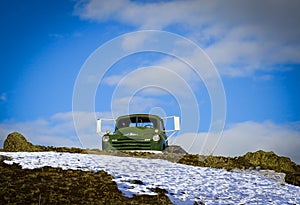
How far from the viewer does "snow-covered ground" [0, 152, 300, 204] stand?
10.4 m

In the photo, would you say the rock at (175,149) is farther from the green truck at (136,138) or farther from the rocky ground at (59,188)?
the rocky ground at (59,188)

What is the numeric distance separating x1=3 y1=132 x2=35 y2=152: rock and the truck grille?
350cm

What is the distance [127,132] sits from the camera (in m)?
18.2

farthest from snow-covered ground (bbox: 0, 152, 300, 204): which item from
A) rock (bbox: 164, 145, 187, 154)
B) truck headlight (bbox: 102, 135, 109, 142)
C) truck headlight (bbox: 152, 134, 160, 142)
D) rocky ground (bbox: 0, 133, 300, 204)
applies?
rock (bbox: 164, 145, 187, 154)

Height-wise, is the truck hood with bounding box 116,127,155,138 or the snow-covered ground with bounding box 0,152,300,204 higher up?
the truck hood with bounding box 116,127,155,138

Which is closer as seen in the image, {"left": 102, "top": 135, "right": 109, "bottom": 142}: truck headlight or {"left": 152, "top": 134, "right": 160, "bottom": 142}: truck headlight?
{"left": 152, "top": 134, "right": 160, "bottom": 142}: truck headlight

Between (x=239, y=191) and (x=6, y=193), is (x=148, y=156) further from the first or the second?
(x=6, y=193)

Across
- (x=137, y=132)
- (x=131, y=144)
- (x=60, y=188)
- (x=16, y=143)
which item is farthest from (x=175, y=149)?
(x=60, y=188)

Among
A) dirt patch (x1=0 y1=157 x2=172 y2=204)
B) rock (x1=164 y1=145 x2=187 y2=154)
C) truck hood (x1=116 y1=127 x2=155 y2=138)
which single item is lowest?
dirt patch (x1=0 y1=157 x2=172 y2=204)

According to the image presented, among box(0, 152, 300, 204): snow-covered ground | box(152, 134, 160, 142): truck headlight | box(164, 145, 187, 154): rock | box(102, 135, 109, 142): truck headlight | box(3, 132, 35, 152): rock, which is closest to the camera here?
box(0, 152, 300, 204): snow-covered ground

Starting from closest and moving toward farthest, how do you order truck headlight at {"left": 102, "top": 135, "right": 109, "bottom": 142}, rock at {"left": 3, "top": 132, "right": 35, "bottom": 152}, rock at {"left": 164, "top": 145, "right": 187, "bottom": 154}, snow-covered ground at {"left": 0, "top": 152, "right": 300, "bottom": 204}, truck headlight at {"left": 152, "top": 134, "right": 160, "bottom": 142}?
snow-covered ground at {"left": 0, "top": 152, "right": 300, "bottom": 204}, rock at {"left": 3, "top": 132, "right": 35, "bottom": 152}, truck headlight at {"left": 152, "top": 134, "right": 160, "bottom": 142}, truck headlight at {"left": 102, "top": 135, "right": 109, "bottom": 142}, rock at {"left": 164, "top": 145, "right": 187, "bottom": 154}

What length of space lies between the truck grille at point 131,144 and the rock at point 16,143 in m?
3.50

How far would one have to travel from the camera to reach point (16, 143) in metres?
17.4

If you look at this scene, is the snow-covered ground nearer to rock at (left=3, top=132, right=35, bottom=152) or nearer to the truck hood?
rock at (left=3, top=132, right=35, bottom=152)
